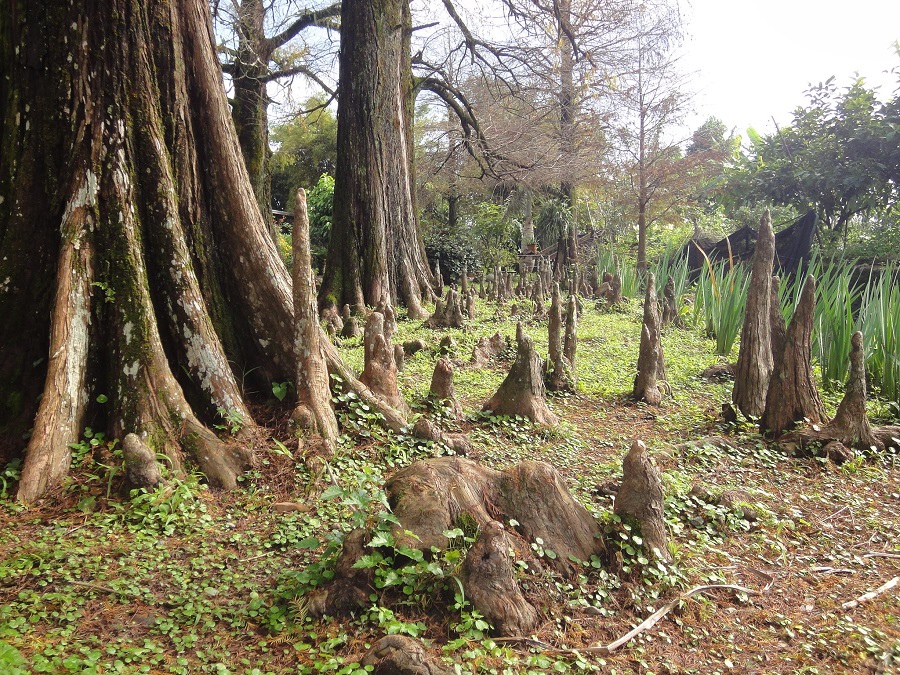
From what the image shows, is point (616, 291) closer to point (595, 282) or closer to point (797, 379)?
point (595, 282)

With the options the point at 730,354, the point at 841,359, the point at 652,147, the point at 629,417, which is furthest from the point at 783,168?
the point at 629,417

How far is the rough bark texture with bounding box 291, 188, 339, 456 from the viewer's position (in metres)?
4.33

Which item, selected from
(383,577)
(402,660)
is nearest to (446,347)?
(383,577)

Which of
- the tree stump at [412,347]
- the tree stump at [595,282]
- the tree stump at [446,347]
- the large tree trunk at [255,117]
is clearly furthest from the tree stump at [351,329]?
the tree stump at [595,282]

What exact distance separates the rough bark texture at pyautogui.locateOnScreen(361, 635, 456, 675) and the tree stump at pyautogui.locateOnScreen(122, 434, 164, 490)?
1921 millimetres

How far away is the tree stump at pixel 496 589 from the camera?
2637mm

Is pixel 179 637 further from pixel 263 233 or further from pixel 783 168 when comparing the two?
pixel 783 168

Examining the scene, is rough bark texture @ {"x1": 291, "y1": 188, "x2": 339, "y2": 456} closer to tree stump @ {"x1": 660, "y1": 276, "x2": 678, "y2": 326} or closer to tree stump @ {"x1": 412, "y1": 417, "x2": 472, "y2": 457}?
tree stump @ {"x1": 412, "y1": 417, "x2": 472, "y2": 457}

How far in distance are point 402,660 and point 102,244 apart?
3.29m

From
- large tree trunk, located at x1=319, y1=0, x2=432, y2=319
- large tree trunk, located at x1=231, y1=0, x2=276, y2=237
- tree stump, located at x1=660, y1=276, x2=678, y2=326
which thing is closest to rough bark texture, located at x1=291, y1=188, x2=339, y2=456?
large tree trunk, located at x1=319, y1=0, x2=432, y2=319

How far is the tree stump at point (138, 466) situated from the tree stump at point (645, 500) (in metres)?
2.65

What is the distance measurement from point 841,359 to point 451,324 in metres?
5.50

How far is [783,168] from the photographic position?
15453 millimetres

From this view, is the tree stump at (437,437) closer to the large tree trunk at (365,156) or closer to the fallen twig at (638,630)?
the fallen twig at (638,630)
